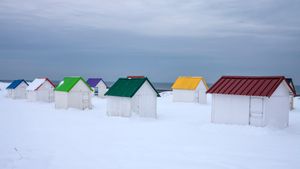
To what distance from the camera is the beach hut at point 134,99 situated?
25688 millimetres

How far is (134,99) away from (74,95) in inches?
426

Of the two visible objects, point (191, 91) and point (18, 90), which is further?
point (18, 90)

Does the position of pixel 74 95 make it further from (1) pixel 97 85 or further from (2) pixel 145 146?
(2) pixel 145 146

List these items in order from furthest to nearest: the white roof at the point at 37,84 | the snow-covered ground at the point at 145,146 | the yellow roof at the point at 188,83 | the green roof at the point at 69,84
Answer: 1. the yellow roof at the point at 188,83
2. the white roof at the point at 37,84
3. the green roof at the point at 69,84
4. the snow-covered ground at the point at 145,146

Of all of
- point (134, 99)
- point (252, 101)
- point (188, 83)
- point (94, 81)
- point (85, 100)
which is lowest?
point (85, 100)

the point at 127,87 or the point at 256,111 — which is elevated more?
the point at 127,87

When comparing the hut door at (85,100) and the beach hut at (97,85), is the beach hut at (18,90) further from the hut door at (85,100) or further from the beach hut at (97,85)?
the hut door at (85,100)

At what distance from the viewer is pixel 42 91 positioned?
4309cm

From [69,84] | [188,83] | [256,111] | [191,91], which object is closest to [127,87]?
[69,84]

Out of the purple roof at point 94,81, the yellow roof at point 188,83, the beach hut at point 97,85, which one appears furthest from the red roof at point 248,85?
the beach hut at point 97,85

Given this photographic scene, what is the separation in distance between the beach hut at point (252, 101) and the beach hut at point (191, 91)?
20462mm

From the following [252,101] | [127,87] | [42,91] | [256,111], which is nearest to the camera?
[256,111]

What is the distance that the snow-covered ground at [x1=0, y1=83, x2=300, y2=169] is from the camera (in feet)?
38.0

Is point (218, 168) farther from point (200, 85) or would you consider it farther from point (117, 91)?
point (200, 85)
